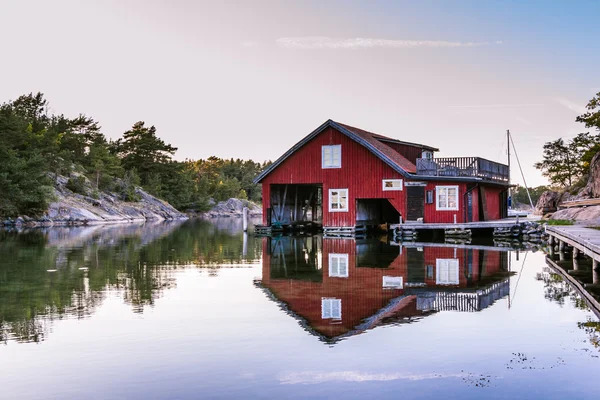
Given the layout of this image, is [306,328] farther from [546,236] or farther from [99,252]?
[546,236]

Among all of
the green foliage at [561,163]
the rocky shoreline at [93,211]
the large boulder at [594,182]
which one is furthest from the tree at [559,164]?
the rocky shoreline at [93,211]

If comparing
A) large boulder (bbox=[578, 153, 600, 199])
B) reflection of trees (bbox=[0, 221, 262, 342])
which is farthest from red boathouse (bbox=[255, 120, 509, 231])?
reflection of trees (bbox=[0, 221, 262, 342])

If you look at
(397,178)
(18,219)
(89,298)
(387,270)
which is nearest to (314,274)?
(387,270)

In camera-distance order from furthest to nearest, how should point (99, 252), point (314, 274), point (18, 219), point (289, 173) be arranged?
point (18, 219)
point (289, 173)
point (99, 252)
point (314, 274)

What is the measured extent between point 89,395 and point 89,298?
708 cm

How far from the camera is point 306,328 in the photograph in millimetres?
10750

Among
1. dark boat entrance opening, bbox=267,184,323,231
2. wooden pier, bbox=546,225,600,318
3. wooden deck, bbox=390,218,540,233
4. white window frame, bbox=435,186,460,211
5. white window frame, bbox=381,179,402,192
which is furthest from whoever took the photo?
dark boat entrance opening, bbox=267,184,323,231

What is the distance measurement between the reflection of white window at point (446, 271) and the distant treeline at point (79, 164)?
123 ft

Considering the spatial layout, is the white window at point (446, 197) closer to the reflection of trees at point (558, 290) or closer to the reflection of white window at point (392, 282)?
the reflection of trees at point (558, 290)

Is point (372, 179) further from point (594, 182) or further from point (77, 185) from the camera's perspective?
point (77, 185)

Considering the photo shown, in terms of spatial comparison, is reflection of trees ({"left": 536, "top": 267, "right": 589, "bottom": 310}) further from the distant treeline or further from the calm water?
the distant treeline

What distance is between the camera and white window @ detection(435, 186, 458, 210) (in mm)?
37438

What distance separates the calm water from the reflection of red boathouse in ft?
0.23

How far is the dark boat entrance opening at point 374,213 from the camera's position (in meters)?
41.1
